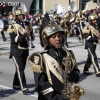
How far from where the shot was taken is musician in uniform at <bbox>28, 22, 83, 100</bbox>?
12.7 ft

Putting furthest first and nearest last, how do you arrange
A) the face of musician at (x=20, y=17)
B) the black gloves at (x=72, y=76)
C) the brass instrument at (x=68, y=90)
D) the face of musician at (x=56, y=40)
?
the face of musician at (x=20, y=17) → the face of musician at (x=56, y=40) → the black gloves at (x=72, y=76) → the brass instrument at (x=68, y=90)

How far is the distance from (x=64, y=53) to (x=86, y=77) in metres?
5.89

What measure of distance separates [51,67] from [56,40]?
0.32 m

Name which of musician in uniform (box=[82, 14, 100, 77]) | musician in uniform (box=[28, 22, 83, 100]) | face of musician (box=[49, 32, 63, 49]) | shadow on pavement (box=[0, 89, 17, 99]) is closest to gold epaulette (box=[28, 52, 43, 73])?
musician in uniform (box=[28, 22, 83, 100])

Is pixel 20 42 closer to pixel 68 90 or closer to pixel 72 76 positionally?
pixel 72 76

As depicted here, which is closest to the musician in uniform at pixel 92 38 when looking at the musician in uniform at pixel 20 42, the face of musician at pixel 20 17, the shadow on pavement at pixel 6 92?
the musician in uniform at pixel 20 42

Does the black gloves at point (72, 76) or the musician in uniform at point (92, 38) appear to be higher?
the black gloves at point (72, 76)

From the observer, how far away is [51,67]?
3.95m

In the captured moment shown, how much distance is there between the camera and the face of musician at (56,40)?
3.92 meters

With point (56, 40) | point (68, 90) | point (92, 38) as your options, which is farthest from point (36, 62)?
point (92, 38)

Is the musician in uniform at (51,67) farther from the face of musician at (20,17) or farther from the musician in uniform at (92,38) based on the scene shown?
the musician in uniform at (92,38)

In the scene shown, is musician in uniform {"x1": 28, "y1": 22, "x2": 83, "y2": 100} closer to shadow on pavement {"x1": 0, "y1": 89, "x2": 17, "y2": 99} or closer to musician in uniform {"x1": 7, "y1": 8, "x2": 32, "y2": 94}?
musician in uniform {"x1": 7, "y1": 8, "x2": 32, "y2": 94}

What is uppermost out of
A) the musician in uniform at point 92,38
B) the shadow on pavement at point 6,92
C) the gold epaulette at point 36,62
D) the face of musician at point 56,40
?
the face of musician at point 56,40

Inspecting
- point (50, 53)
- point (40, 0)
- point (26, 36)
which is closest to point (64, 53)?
point (50, 53)
